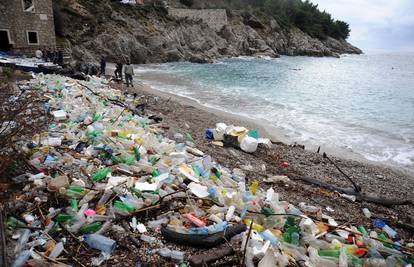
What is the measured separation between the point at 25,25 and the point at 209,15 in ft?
143

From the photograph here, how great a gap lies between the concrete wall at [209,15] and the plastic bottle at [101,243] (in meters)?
56.3

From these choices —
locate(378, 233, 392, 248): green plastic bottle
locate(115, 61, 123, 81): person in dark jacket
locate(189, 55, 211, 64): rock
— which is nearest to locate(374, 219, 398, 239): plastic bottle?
locate(378, 233, 392, 248): green plastic bottle

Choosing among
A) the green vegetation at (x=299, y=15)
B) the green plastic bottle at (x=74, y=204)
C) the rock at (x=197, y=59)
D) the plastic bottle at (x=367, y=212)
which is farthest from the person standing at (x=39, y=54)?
the green vegetation at (x=299, y=15)

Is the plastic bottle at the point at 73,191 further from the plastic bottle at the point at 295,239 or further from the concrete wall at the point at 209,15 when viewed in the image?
the concrete wall at the point at 209,15

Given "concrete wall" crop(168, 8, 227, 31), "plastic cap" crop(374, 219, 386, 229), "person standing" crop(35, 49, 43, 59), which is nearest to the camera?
"plastic cap" crop(374, 219, 386, 229)

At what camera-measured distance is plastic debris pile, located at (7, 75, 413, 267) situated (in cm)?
329

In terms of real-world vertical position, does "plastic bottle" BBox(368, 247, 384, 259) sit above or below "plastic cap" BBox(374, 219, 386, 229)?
above

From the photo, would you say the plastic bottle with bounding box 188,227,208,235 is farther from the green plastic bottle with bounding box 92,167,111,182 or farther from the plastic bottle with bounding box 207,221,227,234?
the green plastic bottle with bounding box 92,167,111,182

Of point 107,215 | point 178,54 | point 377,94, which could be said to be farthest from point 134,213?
point 178,54

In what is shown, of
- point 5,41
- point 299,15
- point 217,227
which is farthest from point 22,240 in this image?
point 299,15

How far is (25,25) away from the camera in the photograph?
22.6 metres

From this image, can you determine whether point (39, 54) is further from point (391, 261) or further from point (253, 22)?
point (253, 22)

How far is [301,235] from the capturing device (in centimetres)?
396

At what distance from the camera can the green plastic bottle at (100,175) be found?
454cm
